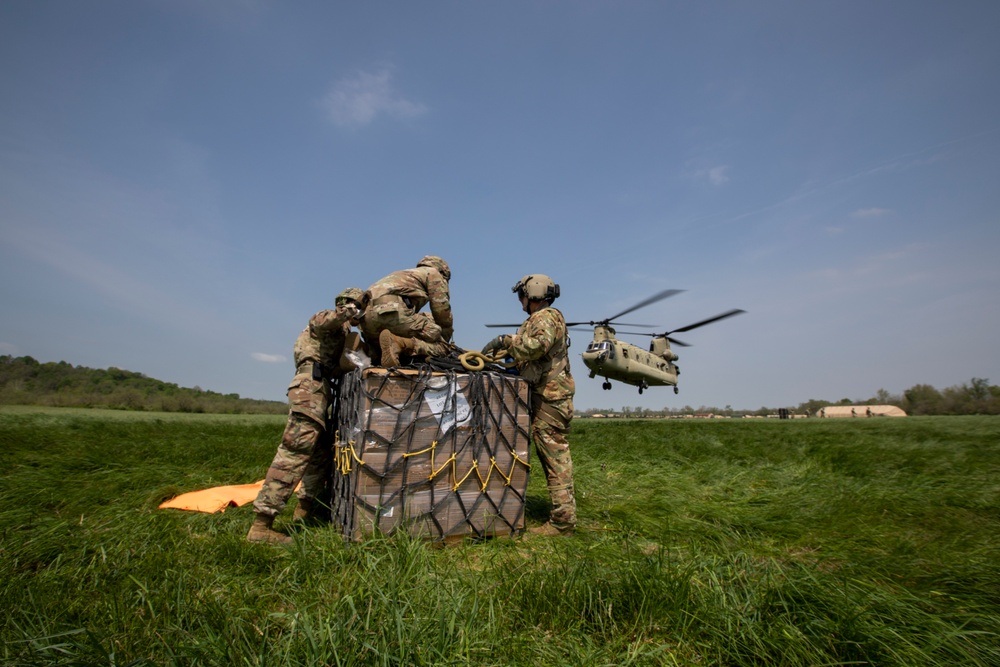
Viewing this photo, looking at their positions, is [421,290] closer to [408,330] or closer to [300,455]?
[408,330]

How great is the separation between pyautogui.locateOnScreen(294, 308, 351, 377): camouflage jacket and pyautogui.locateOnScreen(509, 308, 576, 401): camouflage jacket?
1.50 meters

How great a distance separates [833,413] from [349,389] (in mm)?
51959

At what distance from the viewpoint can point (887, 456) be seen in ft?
25.2

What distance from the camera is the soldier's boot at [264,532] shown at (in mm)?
3721

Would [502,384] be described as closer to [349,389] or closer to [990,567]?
[349,389]

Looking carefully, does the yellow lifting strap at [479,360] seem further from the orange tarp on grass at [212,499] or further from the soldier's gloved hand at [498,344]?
the orange tarp on grass at [212,499]

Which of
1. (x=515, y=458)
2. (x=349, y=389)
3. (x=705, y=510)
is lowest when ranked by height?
(x=705, y=510)

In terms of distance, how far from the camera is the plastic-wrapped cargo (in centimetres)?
348

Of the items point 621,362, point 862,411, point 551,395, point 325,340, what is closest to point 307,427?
point 325,340

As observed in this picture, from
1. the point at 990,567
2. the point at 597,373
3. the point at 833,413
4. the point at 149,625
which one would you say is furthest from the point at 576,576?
the point at 833,413

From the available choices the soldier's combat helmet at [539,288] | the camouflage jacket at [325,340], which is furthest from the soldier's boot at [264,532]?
the soldier's combat helmet at [539,288]

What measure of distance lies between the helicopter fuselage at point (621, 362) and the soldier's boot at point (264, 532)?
18097 millimetres

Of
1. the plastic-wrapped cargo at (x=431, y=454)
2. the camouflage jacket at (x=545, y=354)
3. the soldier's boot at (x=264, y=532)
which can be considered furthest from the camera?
the camouflage jacket at (x=545, y=354)

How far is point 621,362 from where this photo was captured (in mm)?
21562
